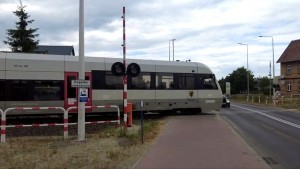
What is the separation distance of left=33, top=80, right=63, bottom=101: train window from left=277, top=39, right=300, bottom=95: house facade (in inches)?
2500

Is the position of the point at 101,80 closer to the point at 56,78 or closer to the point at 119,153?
the point at 56,78

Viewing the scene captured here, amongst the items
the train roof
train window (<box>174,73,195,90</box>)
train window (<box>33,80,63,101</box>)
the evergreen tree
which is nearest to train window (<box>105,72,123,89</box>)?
the train roof

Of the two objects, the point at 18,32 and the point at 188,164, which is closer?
the point at 188,164

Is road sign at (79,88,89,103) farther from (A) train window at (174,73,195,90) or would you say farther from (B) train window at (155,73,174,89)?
(A) train window at (174,73,195,90)

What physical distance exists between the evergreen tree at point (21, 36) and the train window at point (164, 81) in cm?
2830

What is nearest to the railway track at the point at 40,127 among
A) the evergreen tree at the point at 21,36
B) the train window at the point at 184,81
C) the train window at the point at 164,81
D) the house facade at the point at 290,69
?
the train window at the point at 164,81

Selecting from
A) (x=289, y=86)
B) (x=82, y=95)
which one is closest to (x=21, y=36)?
(x=82, y=95)

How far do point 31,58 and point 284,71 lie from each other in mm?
69051

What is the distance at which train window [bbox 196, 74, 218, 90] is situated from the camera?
92.8ft

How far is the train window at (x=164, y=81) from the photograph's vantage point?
2641 cm

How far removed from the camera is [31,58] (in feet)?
72.7

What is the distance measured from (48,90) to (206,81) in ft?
34.3

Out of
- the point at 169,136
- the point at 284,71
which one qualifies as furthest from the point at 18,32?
the point at 284,71

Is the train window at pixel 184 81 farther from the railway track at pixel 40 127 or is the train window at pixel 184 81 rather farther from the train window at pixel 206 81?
the railway track at pixel 40 127
